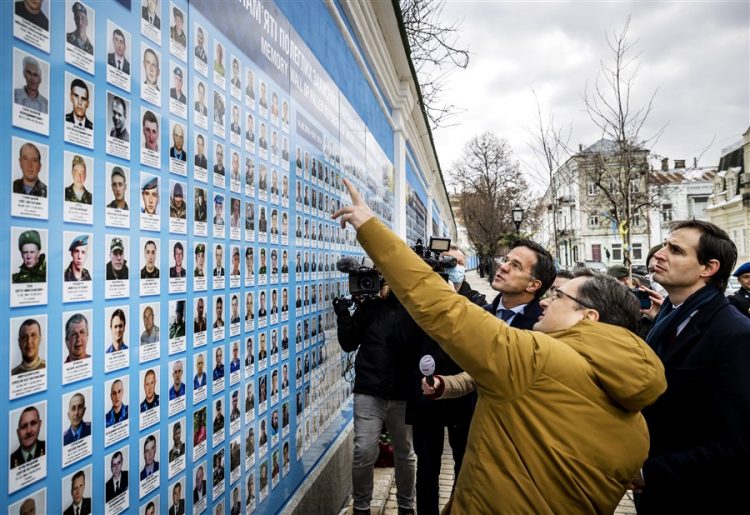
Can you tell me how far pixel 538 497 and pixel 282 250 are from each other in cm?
190

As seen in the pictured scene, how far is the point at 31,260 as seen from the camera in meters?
1.25

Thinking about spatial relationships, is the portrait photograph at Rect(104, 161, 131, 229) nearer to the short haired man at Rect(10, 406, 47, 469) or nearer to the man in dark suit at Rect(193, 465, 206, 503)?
the short haired man at Rect(10, 406, 47, 469)

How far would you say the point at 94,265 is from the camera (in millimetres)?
1461

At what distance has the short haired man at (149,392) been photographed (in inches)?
67.7

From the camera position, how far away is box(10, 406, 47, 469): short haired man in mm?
1230

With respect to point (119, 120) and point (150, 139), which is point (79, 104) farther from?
point (150, 139)

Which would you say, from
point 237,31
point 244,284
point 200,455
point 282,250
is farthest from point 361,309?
point 237,31

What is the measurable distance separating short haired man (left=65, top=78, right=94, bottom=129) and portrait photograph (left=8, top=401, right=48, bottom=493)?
29.6 inches

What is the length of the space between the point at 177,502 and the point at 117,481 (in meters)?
0.40

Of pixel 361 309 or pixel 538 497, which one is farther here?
pixel 361 309

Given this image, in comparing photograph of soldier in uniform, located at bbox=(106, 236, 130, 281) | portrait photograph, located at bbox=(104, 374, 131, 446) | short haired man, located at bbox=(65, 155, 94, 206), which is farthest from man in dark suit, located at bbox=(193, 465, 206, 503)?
short haired man, located at bbox=(65, 155, 94, 206)

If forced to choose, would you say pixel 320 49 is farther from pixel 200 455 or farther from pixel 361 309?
pixel 200 455

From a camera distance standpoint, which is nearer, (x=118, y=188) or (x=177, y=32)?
(x=118, y=188)

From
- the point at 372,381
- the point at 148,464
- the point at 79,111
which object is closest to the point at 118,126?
the point at 79,111
